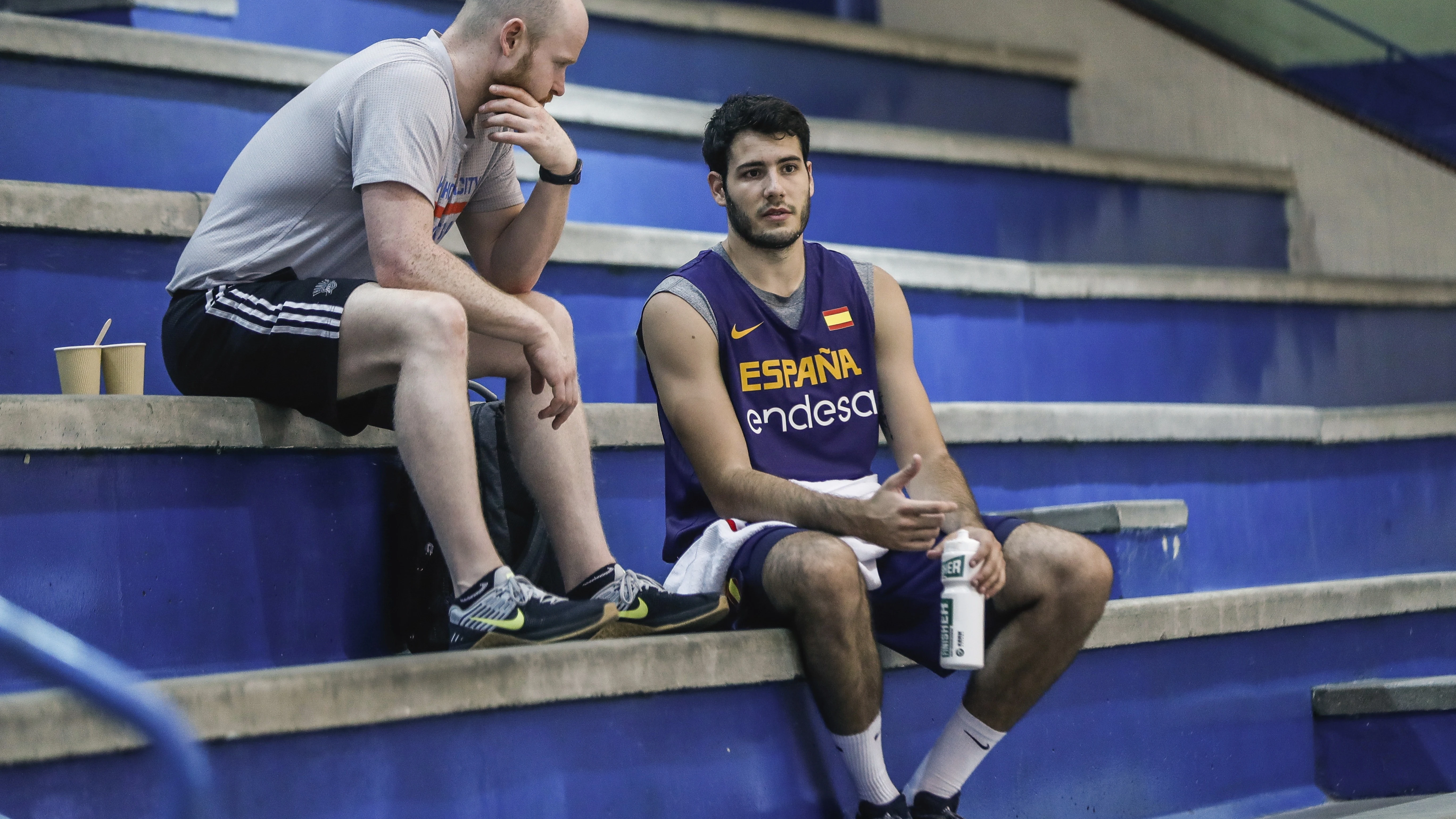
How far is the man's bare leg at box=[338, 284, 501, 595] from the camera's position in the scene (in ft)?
6.22

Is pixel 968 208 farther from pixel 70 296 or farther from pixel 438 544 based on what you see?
pixel 70 296

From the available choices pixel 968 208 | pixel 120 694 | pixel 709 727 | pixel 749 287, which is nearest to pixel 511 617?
pixel 709 727

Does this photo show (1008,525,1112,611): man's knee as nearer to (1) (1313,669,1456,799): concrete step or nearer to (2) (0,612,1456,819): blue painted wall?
(2) (0,612,1456,819): blue painted wall

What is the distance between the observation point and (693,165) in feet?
11.3

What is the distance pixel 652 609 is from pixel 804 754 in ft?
1.02

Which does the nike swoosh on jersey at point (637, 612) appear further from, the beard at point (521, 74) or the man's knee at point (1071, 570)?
the beard at point (521, 74)

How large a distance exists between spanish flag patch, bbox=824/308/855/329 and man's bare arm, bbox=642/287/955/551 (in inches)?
8.5

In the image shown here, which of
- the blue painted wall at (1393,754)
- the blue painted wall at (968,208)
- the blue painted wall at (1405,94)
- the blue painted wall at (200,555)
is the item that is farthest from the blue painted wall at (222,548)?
the blue painted wall at (1405,94)

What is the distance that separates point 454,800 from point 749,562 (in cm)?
58

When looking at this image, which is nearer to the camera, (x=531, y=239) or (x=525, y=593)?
(x=525, y=593)

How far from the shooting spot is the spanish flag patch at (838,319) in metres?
2.44

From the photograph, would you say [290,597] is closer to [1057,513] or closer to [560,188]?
[560,188]

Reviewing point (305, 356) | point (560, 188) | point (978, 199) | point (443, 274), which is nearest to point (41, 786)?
point (305, 356)

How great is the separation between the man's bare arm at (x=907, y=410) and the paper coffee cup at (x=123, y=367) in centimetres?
117
